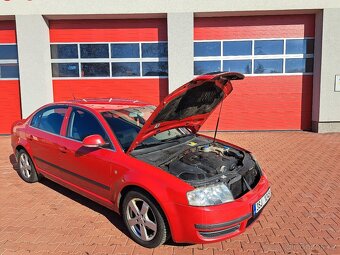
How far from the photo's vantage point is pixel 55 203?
4250 millimetres

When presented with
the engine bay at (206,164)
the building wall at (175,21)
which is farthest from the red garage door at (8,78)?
the engine bay at (206,164)

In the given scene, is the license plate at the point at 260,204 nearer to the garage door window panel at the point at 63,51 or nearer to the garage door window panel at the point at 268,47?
the garage door window panel at the point at 268,47

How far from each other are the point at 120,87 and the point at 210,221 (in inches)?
321

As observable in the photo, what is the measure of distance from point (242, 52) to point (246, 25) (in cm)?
89

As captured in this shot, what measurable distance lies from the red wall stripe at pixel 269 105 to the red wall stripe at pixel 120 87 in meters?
2.19

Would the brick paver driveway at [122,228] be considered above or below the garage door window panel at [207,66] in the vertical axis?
below

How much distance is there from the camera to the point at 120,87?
402 inches

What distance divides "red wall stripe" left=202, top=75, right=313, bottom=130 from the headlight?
7.44m

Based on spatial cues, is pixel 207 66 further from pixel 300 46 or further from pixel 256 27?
pixel 300 46

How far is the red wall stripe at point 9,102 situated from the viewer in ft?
33.3

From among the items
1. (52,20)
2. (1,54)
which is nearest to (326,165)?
(52,20)

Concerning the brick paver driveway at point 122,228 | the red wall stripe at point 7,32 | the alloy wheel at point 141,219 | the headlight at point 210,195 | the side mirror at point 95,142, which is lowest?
the brick paver driveway at point 122,228

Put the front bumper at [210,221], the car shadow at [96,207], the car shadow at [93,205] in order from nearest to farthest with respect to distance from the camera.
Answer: the front bumper at [210,221] → the car shadow at [96,207] → the car shadow at [93,205]

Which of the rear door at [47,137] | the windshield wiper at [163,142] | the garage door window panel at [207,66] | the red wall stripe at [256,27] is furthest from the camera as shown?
the garage door window panel at [207,66]
